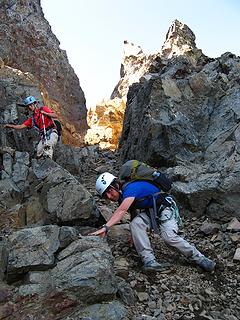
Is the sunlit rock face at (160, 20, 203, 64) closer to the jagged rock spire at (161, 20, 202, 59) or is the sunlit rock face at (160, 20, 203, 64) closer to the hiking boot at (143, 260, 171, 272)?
the jagged rock spire at (161, 20, 202, 59)

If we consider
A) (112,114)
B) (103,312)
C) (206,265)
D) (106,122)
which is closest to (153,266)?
(206,265)

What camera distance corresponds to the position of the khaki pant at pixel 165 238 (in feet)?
30.5

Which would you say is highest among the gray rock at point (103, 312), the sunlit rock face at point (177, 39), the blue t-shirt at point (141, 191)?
the sunlit rock face at point (177, 39)

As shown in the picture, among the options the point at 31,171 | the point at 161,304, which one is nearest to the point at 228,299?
the point at 161,304

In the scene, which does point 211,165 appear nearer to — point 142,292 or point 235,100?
point 235,100

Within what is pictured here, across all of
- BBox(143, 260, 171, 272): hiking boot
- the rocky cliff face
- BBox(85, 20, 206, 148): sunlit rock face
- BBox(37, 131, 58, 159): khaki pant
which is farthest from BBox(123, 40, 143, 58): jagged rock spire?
BBox(143, 260, 171, 272): hiking boot

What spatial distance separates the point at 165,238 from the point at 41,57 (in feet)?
115

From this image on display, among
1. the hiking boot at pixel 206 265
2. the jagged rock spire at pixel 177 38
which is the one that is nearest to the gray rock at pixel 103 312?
the hiking boot at pixel 206 265

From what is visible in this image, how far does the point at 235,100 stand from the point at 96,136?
2044 cm

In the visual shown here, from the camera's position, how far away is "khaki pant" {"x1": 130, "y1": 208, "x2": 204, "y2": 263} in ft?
30.5

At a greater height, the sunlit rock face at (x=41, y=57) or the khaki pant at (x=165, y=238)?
the sunlit rock face at (x=41, y=57)

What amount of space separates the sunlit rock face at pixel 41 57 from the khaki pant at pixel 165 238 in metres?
26.9

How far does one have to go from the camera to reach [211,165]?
14516 mm

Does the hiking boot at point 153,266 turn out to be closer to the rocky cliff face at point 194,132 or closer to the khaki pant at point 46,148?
the rocky cliff face at point 194,132
